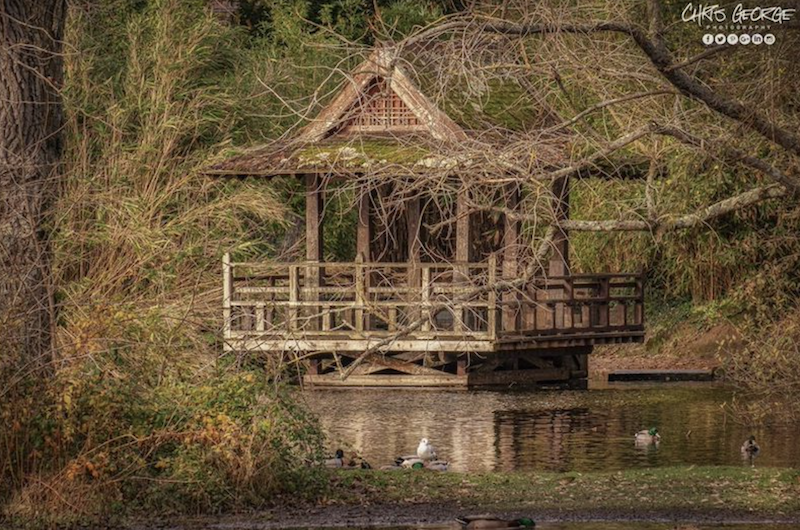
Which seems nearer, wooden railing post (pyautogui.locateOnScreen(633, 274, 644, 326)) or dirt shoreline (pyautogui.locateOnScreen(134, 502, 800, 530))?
dirt shoreline (pyautogui.locateOnScreen(134, 502, 800, 530))

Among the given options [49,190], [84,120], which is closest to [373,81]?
[84,120]

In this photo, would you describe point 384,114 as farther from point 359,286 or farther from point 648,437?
point 648,437

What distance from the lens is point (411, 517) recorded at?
16688mm

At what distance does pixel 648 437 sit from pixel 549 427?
254cm

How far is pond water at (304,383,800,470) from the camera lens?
22.4 m

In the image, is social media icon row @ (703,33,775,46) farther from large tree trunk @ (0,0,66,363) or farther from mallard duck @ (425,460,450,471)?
large tree trunk @ (0,0,66,363)

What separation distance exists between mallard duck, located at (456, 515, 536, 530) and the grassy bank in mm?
1043

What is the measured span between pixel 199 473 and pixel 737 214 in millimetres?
18275

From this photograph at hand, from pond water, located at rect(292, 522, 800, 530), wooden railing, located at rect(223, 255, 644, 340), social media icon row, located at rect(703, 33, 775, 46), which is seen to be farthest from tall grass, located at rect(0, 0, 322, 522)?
social media icon row, located at rect(703, 33, 775, 46)

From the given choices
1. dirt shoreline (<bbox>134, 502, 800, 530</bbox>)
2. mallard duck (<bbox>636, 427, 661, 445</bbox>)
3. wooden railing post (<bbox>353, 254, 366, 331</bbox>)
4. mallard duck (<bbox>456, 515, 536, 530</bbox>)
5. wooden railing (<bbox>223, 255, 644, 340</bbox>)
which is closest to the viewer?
mallard duck (<bbox>456, 515, 536, 530</bbox>)

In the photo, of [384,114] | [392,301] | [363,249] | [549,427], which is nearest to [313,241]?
[363,249]

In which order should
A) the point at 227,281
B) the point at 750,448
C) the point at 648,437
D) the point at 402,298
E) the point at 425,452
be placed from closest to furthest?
the point at 425,452 → the point at 750,448 → the point at 648,437 → the point at 227,281 → the point at 402,298

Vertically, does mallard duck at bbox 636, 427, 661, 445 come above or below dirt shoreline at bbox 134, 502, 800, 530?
above

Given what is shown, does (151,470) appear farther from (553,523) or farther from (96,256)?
(96,256)
